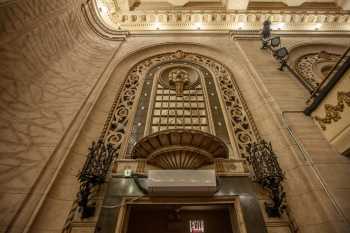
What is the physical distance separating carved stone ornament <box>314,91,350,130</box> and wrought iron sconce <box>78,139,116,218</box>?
4.14m

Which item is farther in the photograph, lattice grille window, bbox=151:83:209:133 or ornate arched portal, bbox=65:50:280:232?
lattice grille window, bbox=151:83:209:133

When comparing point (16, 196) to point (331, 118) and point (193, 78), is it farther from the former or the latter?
point (331, 118)

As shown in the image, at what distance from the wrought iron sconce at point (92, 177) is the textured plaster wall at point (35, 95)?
42 centimetres

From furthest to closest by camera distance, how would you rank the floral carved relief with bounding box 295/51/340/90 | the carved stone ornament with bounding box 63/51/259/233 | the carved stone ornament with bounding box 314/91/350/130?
1. the floral carved relief with bounding box 295/51/340/90
2. the carved stone ornament with bounding box 63/51/259/233
3. the carved stone ornament with bounding box 314/91/350/130

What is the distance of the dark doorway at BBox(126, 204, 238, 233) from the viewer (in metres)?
3.11

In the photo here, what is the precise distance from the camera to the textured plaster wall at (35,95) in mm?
2434

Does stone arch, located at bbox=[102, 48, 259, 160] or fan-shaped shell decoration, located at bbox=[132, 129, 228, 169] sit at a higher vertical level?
stone arch, located at bbox=[102, 48, 259, 160]

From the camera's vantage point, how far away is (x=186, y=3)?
8320 millimetres

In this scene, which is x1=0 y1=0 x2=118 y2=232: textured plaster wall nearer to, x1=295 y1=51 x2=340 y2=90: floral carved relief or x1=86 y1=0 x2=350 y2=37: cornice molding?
x1=86 y1=0 x2=350 y2=37: cornice molding

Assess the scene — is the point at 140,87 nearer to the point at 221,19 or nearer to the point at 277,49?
the point at 277,49

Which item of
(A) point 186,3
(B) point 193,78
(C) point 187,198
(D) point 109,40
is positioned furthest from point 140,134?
(A) point 186,3

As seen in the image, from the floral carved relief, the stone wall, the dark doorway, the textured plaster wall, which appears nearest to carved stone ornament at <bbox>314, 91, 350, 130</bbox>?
the stone wall

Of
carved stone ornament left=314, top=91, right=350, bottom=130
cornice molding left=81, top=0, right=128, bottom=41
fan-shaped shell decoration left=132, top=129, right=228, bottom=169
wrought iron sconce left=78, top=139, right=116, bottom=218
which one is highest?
cornice molding left=81, top=0, right=128, bottom=41

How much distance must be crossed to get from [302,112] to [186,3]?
7.40 m
